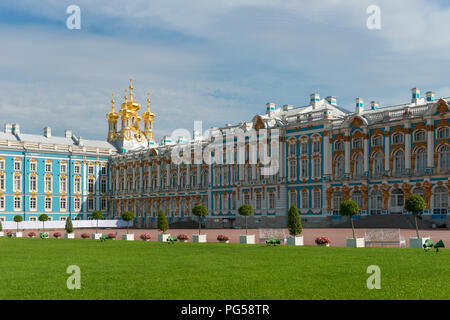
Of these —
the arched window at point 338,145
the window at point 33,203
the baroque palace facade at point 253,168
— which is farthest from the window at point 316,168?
the window at point 33,203

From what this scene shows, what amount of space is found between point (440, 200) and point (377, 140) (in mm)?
7749

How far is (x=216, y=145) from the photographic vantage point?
2598 inches

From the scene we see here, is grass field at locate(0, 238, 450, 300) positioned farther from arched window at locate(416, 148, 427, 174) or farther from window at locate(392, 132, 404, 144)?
window at locate(392, 132, 404, 144)

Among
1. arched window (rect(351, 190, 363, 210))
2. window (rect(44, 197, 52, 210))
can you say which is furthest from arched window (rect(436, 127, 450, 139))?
window (rect(44, 197, 52, 210))

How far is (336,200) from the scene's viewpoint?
53.8 m

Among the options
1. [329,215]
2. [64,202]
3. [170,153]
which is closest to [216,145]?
[170,153]

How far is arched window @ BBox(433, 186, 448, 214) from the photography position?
151ft

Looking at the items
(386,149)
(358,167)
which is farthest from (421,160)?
(358,167)

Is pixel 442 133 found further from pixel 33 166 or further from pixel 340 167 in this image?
pixel 33 166

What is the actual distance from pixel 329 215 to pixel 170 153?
26312mm

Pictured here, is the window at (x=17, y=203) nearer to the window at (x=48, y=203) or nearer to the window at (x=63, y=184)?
the window at (x=48, y=203)

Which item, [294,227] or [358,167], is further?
[358,167]

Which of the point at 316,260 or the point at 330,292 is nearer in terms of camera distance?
the point at 330,292
